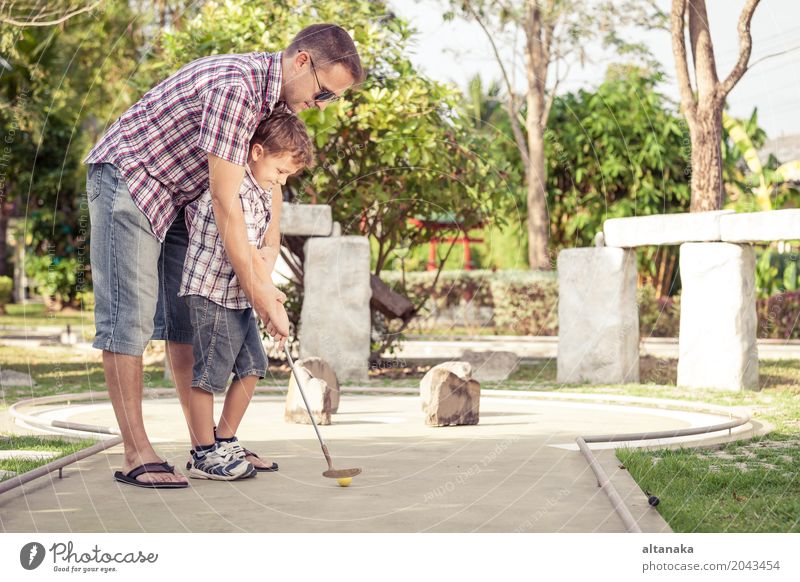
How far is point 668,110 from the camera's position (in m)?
15.9

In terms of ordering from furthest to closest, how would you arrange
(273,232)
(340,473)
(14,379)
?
1. (14,379)
2. (273,232)
3. (340,473)

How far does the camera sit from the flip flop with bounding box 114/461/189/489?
391 cm

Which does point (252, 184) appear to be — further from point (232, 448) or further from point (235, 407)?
point (232, 448)

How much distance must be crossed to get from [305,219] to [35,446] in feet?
15.7

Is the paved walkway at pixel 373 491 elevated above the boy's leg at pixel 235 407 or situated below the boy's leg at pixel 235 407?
below

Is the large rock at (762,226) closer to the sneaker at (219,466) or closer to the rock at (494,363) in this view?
the rock at (494,363)

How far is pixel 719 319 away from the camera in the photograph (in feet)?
29.5

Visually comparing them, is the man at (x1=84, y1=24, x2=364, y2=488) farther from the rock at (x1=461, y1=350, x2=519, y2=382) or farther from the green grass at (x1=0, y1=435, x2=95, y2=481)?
the rock at (x1=461, y1=350, x2=519, y2=382)

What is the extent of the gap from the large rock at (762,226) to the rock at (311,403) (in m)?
4.14

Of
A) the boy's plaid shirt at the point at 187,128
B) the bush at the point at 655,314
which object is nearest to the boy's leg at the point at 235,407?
the boy's plaid shirt at the point at 187,128

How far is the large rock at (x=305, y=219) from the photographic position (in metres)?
9.66

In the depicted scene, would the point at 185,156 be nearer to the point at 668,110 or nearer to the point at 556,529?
the point at 556,529

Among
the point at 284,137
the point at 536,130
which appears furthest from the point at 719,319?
the point at 284,137
